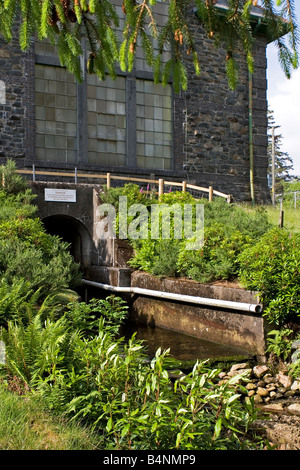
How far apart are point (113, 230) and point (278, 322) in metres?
6.53

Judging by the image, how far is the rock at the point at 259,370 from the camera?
6950 millimetres

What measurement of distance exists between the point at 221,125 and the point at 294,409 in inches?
581

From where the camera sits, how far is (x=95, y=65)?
206 inches

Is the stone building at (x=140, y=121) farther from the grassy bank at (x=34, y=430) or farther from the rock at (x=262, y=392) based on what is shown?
the grassy bank at (x=34, y=430)

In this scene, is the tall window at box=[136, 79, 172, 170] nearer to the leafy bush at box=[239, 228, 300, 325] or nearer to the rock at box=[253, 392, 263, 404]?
the leafy bush at box=[239, 228, 300, 325]

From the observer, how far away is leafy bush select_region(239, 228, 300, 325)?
7332 millimetres

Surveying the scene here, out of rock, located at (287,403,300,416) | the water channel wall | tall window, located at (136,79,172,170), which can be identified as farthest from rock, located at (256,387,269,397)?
tall window, located at (136,79,172,170)

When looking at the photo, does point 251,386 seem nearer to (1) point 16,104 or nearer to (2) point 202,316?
(2) point 202,316

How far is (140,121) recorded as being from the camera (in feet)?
59.2

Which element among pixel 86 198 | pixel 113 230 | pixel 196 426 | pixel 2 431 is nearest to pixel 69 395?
pixel 2 431

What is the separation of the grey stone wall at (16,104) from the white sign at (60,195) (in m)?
2.83

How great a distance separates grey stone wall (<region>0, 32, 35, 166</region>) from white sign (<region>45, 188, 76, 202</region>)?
2826 millimetres

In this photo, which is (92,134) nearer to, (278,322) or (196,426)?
(278,322)

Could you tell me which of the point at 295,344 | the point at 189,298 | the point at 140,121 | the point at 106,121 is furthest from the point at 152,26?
the point at 140,121
